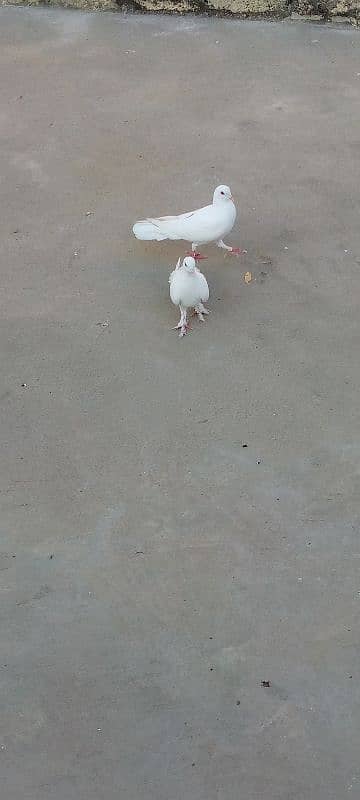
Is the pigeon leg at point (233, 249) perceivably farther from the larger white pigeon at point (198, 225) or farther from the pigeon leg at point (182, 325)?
the pigeon leg at point (182, 325)

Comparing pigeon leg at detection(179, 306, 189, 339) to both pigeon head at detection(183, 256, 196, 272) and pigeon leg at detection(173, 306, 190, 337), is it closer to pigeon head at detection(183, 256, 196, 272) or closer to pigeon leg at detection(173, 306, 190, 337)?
pigeon leg at detection(173, 306, 190, 337)

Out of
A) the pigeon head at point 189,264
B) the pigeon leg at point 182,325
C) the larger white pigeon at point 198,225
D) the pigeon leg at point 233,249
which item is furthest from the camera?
the pigeon leg at point 233,249

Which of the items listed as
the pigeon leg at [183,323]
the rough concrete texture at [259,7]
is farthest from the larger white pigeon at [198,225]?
the rough concrete texture at [259,7]

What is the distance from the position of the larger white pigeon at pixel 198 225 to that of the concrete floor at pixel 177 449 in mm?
166

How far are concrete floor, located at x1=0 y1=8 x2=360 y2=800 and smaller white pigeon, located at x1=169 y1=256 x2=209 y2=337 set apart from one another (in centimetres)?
9

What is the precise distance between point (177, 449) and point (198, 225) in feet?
3.84

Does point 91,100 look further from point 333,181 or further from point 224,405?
point 224,405

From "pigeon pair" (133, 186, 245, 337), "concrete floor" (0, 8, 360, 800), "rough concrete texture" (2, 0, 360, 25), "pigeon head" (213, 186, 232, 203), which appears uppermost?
"rough concrete texture" (2, 0, 360, 25)

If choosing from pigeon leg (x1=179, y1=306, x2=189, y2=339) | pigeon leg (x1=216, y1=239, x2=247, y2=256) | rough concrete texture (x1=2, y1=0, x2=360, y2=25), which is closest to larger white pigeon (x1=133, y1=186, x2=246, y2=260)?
pigeon leg (x1=216, y1=239, x2=247, y2=256)

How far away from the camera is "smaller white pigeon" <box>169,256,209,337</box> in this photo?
3.66m

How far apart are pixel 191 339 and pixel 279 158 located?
1.56 meters

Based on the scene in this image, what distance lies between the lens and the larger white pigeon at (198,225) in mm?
3990

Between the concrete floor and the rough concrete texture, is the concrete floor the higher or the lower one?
the lower one

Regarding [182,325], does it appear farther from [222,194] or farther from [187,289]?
[222,194]
